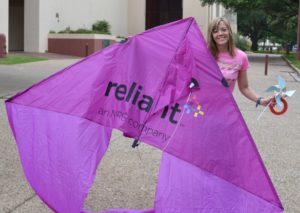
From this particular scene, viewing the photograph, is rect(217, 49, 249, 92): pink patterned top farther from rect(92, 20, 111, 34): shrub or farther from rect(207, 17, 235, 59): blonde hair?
rect(92, 20, 111, 34): shrub

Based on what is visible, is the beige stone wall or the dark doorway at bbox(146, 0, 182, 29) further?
the dark doorway at bbox(146, 0, 182, 29)

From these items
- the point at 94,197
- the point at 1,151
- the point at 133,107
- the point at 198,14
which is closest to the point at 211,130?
the point at 133,107

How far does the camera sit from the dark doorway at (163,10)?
51656mm

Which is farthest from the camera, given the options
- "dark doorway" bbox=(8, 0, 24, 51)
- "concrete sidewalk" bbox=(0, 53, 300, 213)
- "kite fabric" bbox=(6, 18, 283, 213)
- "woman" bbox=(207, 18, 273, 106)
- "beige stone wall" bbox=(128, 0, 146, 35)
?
"beige stone wall" bbox=(128, 0, 146, 35)

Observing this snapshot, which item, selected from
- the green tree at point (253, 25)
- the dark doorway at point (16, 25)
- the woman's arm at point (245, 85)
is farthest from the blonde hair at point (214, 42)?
the green tree at point (253, 25)

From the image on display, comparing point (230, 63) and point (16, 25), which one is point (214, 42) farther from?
point (16, 25)

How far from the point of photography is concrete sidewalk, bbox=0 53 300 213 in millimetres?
4918

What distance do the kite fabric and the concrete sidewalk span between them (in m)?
0.93

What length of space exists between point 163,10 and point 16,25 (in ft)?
68.2

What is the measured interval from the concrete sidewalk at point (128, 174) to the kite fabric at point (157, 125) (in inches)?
36.4

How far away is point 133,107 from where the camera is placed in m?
3.86

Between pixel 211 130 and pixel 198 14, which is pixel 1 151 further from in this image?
pixel 198 14

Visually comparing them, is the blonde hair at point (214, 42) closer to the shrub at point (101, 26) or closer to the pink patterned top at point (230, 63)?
the pink patterned top at point (230, 63)

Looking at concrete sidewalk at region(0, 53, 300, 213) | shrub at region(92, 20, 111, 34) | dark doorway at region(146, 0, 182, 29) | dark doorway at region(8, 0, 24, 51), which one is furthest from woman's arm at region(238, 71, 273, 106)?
dark doorway at region(146, 0, 182, 29)
